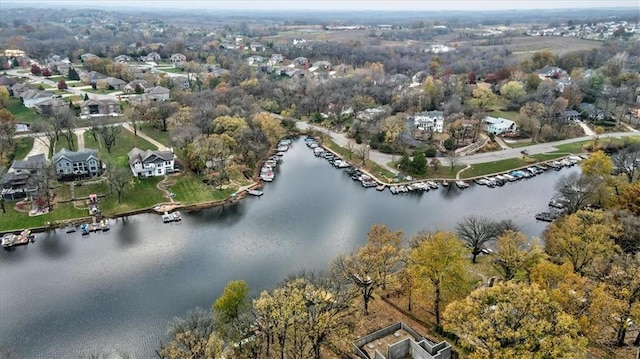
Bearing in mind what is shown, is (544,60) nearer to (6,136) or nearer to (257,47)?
(257,47)

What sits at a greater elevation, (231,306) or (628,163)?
(628,163)

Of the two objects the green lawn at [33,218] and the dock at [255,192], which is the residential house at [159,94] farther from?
the green lawn at [33,218]

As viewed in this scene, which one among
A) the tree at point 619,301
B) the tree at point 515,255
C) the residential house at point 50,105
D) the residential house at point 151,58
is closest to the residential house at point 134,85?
the residential house at point 50,105

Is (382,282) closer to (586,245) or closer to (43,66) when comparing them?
(586,245)

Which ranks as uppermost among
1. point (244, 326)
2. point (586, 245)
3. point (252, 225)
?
point (586, 245)

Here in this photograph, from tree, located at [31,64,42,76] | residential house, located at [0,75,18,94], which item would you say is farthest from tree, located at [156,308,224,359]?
tree, located at [31,64,42,76]

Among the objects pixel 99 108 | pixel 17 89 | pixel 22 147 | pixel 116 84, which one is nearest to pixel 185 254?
pixel 22 147

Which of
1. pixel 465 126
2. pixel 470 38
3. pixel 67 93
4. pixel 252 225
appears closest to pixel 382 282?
pixel 252 225
